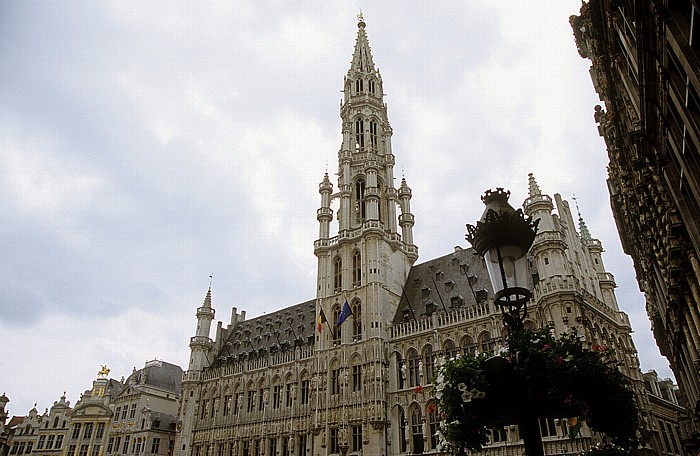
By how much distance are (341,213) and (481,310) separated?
18581mm

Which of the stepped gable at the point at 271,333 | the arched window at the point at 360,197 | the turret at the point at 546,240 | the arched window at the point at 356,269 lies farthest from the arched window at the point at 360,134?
the turret at the point at 546,240

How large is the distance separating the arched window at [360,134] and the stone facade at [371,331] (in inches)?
6.5

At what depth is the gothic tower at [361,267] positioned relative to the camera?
39.2 metres

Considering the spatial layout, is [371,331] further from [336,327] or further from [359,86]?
[359,86]

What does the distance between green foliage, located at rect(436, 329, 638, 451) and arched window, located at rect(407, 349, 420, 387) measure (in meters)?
31.2

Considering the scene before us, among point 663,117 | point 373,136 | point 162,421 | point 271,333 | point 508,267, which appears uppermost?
point 373,136

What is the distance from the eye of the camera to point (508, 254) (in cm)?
829

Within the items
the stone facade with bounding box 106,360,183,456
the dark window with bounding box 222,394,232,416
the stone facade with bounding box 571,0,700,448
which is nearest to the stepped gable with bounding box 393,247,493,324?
the stone facade with bounding box 571,0,700,448

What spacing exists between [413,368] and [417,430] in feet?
15.3

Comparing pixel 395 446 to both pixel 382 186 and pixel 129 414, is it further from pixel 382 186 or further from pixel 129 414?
pixel 129 414

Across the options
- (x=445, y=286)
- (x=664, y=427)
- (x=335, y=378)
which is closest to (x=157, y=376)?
(x=335, y=378)

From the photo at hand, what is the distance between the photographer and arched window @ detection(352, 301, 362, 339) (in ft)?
140

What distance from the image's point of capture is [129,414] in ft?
196

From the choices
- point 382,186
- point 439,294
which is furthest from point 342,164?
point 439,294
